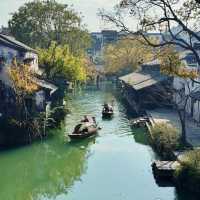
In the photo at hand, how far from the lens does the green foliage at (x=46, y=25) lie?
219 ft

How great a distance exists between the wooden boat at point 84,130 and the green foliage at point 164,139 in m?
5.95

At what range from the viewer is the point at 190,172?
68.7 ft

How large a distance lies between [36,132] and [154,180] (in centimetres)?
1140

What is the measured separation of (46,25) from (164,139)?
150 ft

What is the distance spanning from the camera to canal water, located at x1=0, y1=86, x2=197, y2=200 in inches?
896

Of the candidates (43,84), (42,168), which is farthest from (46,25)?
(42,168)

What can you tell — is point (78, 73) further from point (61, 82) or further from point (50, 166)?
point (50, 166)

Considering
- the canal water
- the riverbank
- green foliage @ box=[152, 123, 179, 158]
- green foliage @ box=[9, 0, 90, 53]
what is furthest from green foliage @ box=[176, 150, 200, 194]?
green foliage @ box=[9, 0, 90, 53]

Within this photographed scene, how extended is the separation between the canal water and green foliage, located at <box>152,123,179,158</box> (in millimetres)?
1114

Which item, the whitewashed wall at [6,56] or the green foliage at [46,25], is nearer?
the whitewashed wall at [6,56]

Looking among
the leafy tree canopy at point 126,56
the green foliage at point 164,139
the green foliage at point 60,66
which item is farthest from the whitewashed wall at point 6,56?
the leafy tree canopy at point 126,56

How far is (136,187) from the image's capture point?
76.7 feet

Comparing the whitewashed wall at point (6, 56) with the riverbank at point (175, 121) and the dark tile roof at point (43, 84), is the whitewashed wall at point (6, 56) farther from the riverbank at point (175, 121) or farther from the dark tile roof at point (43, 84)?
the riverbank at point (175, 121)

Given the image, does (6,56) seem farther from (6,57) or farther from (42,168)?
(42,168)
